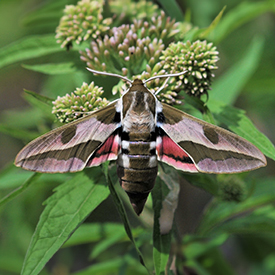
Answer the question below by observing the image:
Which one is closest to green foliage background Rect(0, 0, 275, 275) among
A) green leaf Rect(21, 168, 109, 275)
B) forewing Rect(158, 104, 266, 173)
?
green leaf Rect(21, 168, 109, 275)

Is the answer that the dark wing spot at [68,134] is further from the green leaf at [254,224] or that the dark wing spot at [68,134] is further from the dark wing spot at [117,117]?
the green leaf at [254,224]

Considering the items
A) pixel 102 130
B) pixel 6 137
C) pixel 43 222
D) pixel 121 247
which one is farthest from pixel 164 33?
pixel 6 137

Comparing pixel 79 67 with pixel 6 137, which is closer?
pixel 79 67

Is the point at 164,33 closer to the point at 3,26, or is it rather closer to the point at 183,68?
the point at 183,68

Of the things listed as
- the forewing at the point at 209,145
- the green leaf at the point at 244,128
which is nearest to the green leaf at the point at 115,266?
the forewing at the point at 209,145

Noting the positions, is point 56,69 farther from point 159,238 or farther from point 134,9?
point 159,238

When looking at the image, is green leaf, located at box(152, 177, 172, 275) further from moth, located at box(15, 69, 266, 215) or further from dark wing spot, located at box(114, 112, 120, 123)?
dark wing spot, located at box(114, 112, 120, 123)
